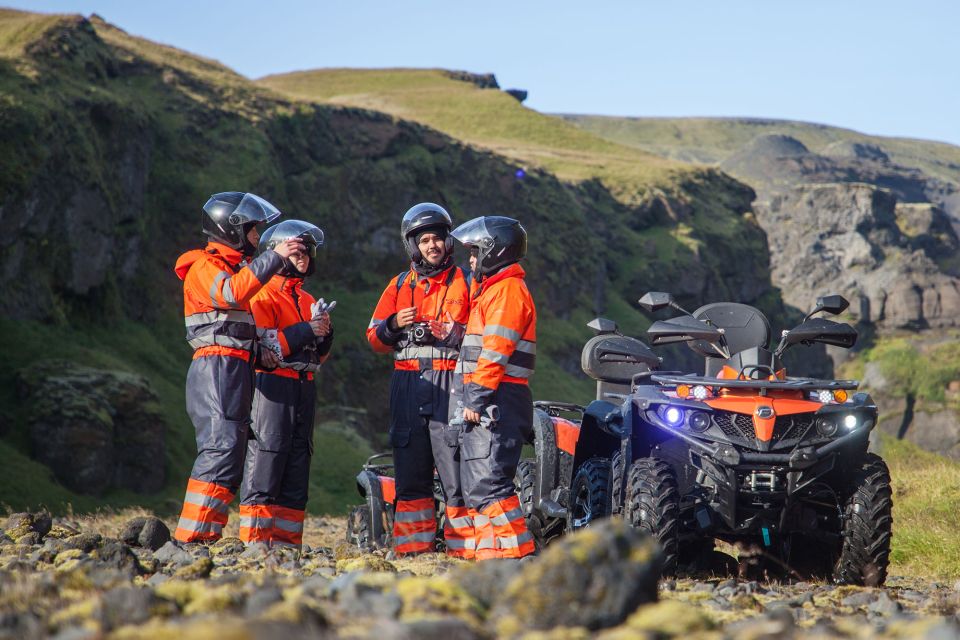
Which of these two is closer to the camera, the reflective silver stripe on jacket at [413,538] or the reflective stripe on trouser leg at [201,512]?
the reflective stripe on trouser leg at [201,512]

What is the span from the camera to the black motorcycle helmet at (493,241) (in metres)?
7.50

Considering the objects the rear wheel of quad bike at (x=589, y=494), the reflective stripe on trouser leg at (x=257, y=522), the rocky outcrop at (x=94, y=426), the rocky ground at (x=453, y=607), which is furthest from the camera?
the rocky outcrop at (x=94, y=426)

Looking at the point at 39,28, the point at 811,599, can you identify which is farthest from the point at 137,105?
the point at 811,599

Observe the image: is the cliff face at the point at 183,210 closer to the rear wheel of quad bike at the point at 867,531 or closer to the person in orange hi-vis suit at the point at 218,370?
the person in orange hi-vis suit at the point at 218,370

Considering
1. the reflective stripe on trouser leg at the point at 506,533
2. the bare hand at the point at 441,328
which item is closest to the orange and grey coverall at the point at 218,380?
the bare hand at the point at 441,328

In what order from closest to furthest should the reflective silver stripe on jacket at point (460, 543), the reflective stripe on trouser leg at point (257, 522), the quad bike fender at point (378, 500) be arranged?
1. the reflective silver stripe on jacket at point (460, 543)
2. the reflective stripe on trouser leg at point (257, 522)
3. the quad bike fender at point (378, 500)

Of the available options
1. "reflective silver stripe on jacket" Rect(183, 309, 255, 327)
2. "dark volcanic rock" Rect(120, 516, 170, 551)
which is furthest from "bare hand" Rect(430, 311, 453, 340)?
"dark volcanic rock" Rect(120, 516, 170, 551)

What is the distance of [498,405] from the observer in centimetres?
719

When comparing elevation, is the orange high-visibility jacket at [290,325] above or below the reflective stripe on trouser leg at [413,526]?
above

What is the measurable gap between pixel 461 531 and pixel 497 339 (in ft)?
4.76

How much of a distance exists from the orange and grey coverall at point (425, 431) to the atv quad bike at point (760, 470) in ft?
3.98

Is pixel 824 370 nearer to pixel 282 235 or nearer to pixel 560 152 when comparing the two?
pixel 560 152

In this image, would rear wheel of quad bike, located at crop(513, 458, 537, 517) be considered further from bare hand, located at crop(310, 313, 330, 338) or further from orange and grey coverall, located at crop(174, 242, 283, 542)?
orange and grey coverall, located at crop(174, 242, 283, 542)

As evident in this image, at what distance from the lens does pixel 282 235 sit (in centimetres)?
834
